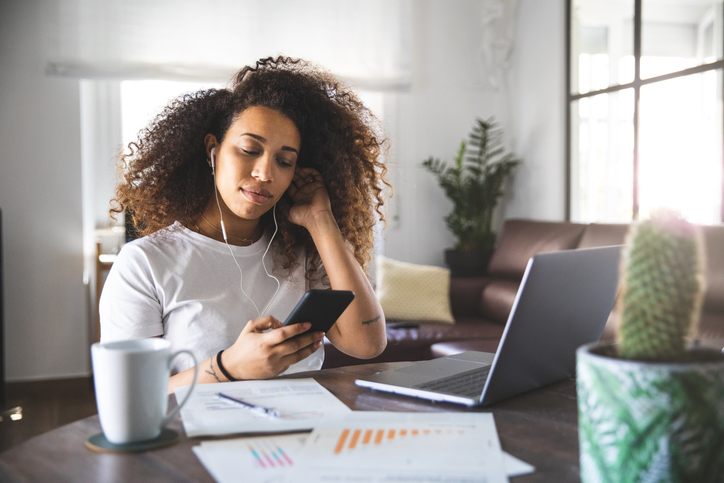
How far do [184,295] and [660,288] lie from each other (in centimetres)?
103

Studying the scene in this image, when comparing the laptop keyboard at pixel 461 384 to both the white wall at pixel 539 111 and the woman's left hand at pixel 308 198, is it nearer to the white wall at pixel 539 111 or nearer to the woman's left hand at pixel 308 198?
the woman's left hand at pixel 308 198

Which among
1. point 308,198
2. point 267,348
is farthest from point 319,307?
point 308,198

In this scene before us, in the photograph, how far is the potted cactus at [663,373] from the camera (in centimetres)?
46

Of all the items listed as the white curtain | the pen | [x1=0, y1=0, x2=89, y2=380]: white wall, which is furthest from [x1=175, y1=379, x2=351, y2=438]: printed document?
the white curtain

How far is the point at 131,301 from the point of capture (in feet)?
4.05

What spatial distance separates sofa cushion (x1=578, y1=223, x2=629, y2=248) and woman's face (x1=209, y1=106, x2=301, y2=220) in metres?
1.99

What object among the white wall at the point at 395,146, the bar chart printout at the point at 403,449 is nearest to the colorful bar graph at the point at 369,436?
the bar chart printout at the point at 403,449

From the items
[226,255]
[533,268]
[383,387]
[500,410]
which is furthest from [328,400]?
[226,255]

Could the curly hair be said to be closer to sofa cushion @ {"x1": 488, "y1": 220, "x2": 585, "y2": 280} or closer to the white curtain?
sofa cushion @ {"x1": 488, "y1": 220, "x2": 585, "y2": 280}

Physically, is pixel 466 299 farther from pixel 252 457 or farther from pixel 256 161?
pixel 252 457

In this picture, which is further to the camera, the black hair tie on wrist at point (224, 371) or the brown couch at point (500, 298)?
the brown couch at point (500, 298)

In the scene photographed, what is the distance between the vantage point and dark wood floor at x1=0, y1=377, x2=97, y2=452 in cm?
277

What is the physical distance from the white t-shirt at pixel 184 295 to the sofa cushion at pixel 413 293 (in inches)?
77.1

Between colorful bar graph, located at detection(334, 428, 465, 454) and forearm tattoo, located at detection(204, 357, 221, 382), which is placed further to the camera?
forearm tattoo, located at detection(204, 357, 221, 382)
